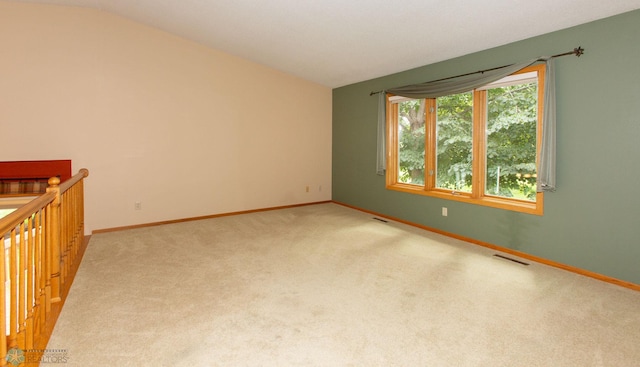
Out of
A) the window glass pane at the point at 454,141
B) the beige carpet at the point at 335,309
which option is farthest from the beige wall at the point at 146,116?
the window glass pane at the point at 454,141

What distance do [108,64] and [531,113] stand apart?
5394mm

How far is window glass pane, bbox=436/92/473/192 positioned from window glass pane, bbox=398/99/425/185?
297 millimetres

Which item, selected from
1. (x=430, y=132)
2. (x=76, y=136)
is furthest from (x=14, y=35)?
(x=430, y=132)

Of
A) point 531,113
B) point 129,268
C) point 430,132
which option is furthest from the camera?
point 430,132

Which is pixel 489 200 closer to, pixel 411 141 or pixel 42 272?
pixel 411 141

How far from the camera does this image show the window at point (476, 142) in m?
3.68

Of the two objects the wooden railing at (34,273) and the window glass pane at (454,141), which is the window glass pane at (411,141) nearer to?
the window glass pane at (454,141)

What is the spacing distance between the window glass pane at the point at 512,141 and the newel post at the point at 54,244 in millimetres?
4387

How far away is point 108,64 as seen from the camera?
4.59 metres

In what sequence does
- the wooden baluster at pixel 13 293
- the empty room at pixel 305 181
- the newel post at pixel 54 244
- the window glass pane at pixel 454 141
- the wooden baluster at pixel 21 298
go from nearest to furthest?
the wooden baluster at pixel 13 293 → the wooden baluster at pixel 21 298 → the empty room at pixel 305 181 → the newel post at pixel 54 244 → the window glass pane at pixel 454 141

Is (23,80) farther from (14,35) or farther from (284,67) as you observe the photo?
(284,67)

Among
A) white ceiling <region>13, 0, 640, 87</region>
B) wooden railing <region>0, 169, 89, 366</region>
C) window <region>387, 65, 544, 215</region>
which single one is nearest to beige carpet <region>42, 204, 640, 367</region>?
wooden railing <region>0, 169, 89, 366</region>

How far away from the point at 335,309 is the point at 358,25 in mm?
3005

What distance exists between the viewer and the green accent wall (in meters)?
2.87
